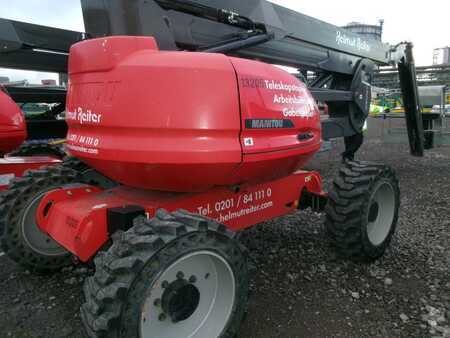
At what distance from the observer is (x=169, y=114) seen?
230cm

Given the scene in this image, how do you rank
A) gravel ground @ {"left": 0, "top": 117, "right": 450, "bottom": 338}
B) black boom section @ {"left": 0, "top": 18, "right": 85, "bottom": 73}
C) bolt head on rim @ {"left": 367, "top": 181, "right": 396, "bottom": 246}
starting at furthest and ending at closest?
black boom section @ {"left": 0, "top": 18, "right": 85, "bottom": 73} → bolt head on rim @ {"left": 367, "top": 181, "right": 396, "bottom": 246} → gravel ground @ {"left": 0, "top": 117, "right": 450, "bottom": 338}

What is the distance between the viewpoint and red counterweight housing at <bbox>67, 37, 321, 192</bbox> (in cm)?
232

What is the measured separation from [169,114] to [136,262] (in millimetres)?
793

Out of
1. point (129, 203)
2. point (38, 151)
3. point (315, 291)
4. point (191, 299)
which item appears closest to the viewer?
point (191, 299)

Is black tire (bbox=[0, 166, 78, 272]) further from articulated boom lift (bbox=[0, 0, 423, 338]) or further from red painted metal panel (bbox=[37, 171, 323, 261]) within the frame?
red painted metal panel (bbox=[37, 171, 323, 261])

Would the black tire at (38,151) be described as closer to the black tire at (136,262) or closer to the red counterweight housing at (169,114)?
the red counterweight housing at (169,114)

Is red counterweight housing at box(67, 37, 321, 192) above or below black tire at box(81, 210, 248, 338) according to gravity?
above

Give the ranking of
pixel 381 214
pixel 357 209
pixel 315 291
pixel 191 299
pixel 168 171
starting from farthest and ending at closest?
1. pixel 381 214
2. pixel 357 209
3. pixel 315 291
4. pixel 168 171
5. pixel 191 299

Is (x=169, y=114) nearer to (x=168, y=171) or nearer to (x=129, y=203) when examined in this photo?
(x=168, y=171)

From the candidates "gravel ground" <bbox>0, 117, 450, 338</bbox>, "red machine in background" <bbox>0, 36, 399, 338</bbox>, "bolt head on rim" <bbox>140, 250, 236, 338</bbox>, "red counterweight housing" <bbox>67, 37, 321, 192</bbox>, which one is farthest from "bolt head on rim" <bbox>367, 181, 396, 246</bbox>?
"bolt head on rim" <bbox>140, 250, 236, 338</bbox>

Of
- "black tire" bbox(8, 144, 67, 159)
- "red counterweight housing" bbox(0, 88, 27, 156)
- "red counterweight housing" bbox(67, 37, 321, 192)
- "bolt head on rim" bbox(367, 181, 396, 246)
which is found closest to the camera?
"red counterweight housing" bbox(67, 37, 321, 192)

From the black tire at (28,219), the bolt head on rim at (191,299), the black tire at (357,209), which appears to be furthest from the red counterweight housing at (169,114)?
the black tire at (357,209)

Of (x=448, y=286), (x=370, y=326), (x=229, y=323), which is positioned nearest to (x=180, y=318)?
(x=229, y=323)

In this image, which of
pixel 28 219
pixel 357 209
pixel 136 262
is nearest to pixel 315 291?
pixel 357 209
